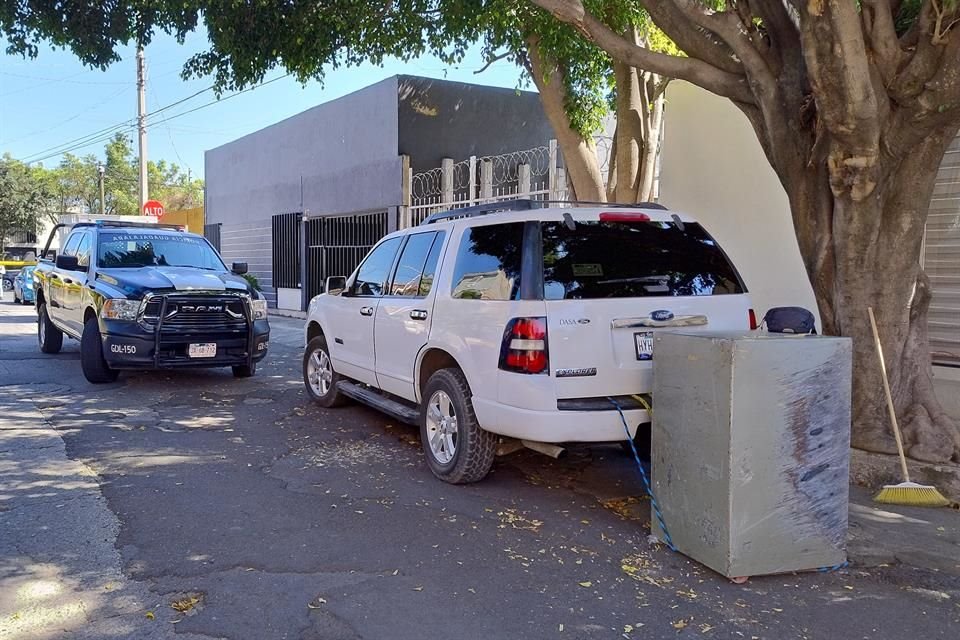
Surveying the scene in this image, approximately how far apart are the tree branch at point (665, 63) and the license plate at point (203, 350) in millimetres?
5443

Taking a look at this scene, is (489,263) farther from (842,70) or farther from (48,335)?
(48,335)

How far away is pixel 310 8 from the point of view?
969cm

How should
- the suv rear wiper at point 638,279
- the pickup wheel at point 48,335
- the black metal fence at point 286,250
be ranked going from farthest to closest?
the black metal fence at point 286,250 < the pickup wheel at point 48,335 < the suv rear wiper at point 638,279

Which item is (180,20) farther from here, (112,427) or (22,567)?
(22,567)

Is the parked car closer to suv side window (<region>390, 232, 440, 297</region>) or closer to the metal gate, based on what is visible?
the metal gate

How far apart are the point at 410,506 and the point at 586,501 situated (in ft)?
4.10

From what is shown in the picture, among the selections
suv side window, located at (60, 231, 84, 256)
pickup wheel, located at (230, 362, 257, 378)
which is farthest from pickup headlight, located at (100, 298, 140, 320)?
suv side window, located at (60, 231, 84, 256)

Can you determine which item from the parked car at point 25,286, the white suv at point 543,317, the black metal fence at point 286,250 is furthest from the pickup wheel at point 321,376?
the parked car at point 25,286

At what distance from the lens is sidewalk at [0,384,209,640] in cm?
362

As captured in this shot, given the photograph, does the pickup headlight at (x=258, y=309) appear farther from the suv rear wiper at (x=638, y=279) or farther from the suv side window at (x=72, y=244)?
the suv rear wiper at (x=638, y=279)

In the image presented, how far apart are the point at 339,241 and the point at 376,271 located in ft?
Result: 36.7

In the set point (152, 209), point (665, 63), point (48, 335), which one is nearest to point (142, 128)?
point (152, 209)

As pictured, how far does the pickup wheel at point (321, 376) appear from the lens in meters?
8.36

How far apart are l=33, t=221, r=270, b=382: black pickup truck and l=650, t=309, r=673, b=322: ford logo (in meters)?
5.99
